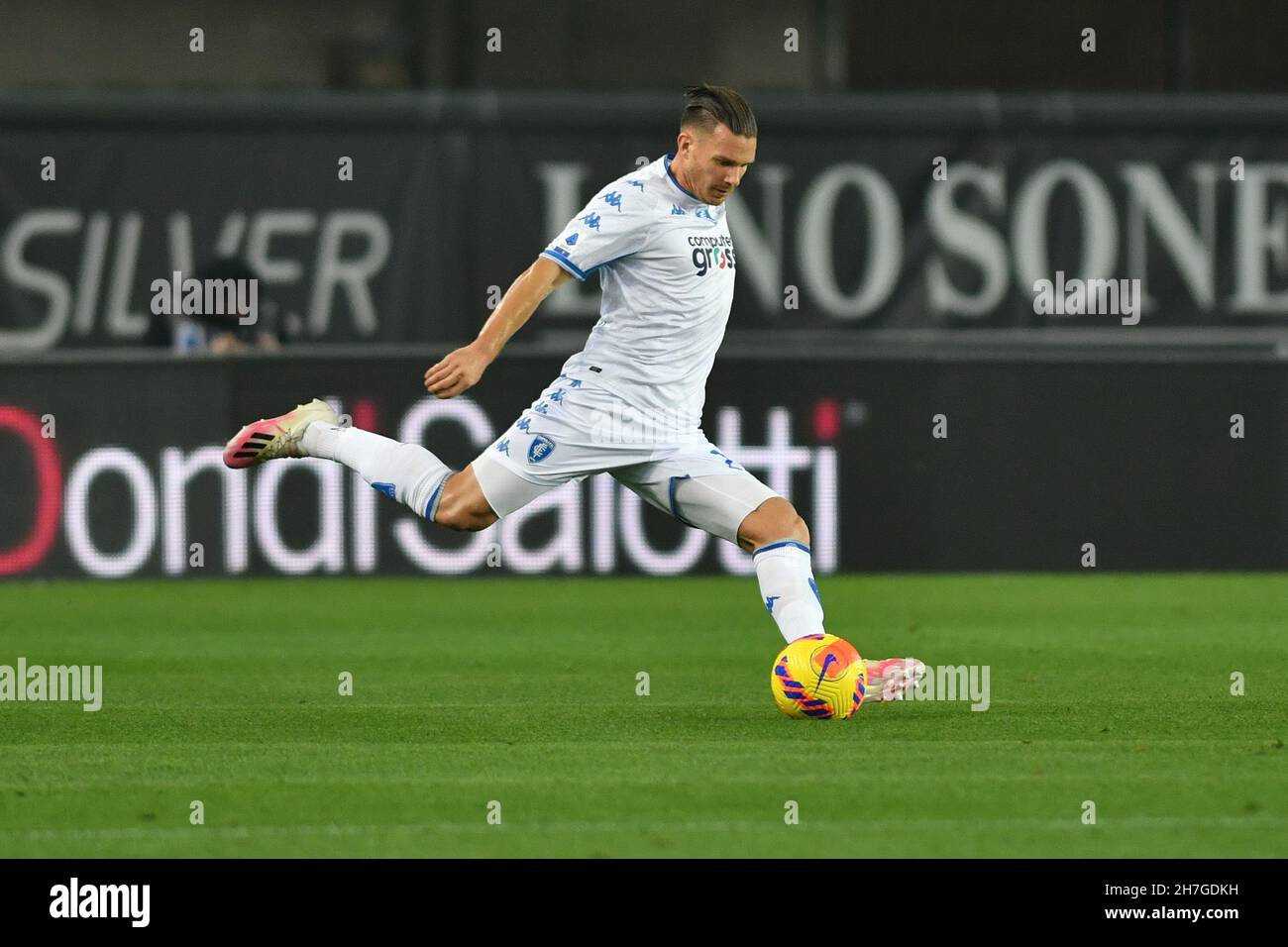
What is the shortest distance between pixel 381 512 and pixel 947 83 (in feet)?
34.5

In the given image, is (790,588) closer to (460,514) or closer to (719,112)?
(460,514)

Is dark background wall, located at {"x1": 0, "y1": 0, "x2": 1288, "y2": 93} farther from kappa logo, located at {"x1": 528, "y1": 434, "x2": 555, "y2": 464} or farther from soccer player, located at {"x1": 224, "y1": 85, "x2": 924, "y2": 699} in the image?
kappa logo, located at {"x1": 528, "y1": 434, "x2": 555, "y2": 464}

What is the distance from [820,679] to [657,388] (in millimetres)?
1187

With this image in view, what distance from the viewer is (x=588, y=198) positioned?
18500 mm

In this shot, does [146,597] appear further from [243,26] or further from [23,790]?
[243,26]

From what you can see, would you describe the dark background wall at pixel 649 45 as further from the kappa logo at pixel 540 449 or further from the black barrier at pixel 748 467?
the kappa logo at pixel 540 449

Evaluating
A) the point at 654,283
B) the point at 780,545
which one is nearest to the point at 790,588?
the point at 780,545

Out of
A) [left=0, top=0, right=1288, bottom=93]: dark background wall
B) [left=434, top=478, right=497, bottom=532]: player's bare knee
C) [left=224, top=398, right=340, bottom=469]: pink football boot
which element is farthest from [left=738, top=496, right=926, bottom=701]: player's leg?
[left=0, top=0, right=1288, bottom=93]: dark background wall

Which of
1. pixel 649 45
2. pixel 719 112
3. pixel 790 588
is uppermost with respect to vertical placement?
pixel 649 45

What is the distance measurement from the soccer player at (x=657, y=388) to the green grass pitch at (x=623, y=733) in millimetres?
656

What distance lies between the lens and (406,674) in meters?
10.0

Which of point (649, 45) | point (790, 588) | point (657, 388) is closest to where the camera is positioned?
point (790, 588)

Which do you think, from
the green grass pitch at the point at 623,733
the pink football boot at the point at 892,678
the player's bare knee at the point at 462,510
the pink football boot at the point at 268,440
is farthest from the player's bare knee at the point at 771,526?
the pink football boot at the point at 268,440
